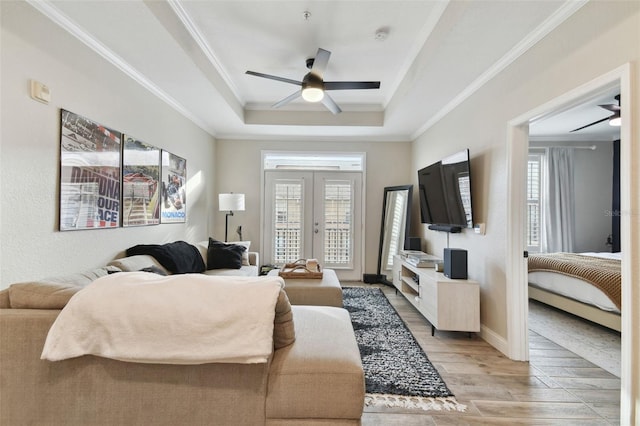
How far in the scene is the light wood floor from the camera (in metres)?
1.69

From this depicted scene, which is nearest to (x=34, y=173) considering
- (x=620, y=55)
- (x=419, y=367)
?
(x=419, y=367)

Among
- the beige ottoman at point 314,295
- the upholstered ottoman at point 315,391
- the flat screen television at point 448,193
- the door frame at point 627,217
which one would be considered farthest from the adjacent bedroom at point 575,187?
the upholstered ottoman at point 315,391

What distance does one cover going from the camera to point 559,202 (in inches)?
202

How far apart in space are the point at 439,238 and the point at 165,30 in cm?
374

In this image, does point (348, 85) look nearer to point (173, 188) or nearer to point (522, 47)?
point (522, 47)

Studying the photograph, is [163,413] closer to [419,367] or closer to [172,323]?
[172,323]

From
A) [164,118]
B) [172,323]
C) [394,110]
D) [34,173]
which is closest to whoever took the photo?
[172,323]

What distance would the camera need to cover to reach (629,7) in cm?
151

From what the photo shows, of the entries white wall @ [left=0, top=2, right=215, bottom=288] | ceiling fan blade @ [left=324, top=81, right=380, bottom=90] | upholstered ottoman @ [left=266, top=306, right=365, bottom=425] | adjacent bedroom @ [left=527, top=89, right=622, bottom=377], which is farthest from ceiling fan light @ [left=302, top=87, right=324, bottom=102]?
adjacent bedroom @ [left=527, top=89, right=622, bottom=377]

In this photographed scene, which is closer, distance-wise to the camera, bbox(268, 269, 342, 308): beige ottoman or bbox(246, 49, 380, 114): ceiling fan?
bbox(246, 49, 380, 114): ceiling fan

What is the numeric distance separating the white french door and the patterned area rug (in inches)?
68.1

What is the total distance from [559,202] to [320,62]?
16.6ft

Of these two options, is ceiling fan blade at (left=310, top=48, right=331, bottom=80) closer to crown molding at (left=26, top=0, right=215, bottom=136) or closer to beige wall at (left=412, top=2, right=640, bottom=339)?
beige wall at (left=412, top=2, right=640, bottom=339)

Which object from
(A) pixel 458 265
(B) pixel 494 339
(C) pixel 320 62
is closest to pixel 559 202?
(A) pixel 458 265
